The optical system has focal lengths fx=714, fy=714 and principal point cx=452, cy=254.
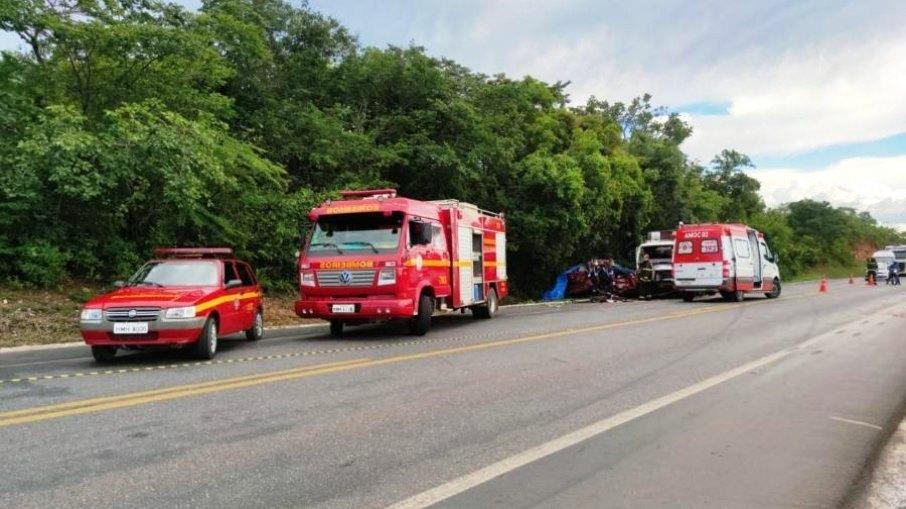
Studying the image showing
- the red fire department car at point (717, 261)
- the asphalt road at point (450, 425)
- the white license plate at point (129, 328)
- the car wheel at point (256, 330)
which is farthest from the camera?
the red fire department car at point (717, 261)

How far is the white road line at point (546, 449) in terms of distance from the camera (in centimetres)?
464

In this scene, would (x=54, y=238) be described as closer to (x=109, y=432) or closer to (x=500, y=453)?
(x=109, y=432)

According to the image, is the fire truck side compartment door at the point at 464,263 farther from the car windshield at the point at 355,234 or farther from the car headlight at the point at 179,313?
the car headlight at the point at 179,313

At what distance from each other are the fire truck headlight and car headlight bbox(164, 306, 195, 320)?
13.5 feet

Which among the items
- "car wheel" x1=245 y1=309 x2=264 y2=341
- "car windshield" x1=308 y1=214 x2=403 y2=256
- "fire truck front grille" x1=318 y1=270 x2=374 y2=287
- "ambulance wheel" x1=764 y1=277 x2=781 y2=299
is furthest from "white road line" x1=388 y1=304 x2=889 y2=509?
"ambulance wheel" x1=764 y1=277 x2=781 y2=299

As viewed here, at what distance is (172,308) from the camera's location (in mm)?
10109

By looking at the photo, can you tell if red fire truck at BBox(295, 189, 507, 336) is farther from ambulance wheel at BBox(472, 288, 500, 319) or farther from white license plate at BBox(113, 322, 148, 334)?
white license plate at BBox(113, 322, 148, 334)

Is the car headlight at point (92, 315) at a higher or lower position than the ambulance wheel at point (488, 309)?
higher

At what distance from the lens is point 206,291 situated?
11078 millimetres

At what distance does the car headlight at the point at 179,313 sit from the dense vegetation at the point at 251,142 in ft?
19.9

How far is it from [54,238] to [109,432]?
474 inches

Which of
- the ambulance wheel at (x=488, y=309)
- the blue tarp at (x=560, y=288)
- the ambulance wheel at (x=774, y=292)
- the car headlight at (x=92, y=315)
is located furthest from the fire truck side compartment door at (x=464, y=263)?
the ambulance wheel at (x=774, y=292)

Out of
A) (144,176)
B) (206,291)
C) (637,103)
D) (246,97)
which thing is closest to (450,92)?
(246,97)

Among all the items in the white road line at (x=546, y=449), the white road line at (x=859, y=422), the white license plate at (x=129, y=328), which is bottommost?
the white road line at (x=859, y=422)
